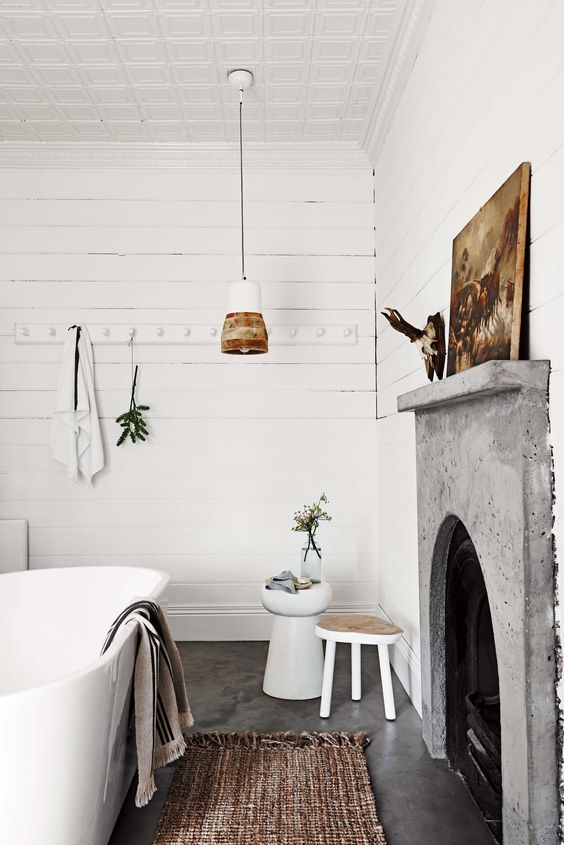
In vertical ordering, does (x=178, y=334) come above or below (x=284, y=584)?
above

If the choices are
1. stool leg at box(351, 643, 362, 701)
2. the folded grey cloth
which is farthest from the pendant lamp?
stool leg at box(351, 643, 362, 701)

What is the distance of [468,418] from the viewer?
1.98 metres

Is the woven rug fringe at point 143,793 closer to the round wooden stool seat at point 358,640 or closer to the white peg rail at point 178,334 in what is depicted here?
the round wooden stool seat at point 358,640

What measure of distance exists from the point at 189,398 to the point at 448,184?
214 centimetres

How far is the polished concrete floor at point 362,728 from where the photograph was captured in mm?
2064

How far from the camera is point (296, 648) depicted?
10.3ft

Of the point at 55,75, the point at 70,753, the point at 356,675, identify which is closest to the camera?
the point at 70,753

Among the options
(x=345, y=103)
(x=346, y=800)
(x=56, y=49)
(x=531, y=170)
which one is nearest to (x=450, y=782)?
(x=346, y=800)

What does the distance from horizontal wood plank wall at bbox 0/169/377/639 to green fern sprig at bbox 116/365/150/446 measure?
0.06m

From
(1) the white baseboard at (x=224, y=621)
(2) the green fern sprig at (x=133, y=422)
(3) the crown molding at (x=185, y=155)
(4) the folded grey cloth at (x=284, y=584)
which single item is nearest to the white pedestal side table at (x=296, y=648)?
(4) the folded grey cloth at (x=284, y=584)

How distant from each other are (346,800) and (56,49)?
326 centimetres

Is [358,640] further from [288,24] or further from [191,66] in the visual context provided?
[191,66]

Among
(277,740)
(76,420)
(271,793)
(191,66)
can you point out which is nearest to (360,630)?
(277,740)

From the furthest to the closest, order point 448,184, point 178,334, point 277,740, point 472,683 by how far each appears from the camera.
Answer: point 178,334 → point 277,740 → point 448,184 → point 472,683
